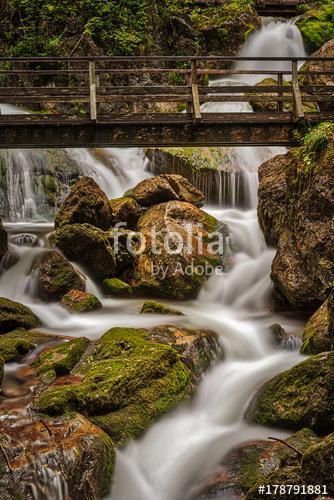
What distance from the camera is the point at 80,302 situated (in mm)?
10227

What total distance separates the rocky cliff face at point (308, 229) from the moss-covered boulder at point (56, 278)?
3.78 meters

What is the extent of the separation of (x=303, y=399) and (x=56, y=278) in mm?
6274

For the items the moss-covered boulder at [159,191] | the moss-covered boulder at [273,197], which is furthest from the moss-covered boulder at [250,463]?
the moss-covered boulder at [159,191]

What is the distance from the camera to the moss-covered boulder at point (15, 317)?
899 cm

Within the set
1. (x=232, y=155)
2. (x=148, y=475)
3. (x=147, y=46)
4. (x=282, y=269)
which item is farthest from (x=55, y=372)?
(x=147, y=46)

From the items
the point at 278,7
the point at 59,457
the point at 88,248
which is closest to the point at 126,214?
the point at 88,248

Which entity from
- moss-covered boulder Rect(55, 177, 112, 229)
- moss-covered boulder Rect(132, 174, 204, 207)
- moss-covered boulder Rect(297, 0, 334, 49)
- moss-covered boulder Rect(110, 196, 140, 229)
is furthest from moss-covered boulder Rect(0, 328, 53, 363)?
moss-covered boulder Rect(297, 0, 334, 49)

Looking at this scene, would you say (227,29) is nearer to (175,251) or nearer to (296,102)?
(296,102)

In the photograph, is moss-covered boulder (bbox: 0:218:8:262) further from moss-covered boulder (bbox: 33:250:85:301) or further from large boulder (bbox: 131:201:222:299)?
large boulder (bbox: 131:201:222:299)

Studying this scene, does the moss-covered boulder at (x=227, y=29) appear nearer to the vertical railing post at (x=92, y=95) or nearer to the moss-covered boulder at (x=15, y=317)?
the vertical railing post at (x=92, y=95)

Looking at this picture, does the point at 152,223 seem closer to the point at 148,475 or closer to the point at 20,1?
the point at 148,475

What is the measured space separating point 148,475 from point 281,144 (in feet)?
22.6

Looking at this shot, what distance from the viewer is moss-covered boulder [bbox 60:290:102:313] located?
10152mm

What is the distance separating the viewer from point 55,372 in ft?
22.4
